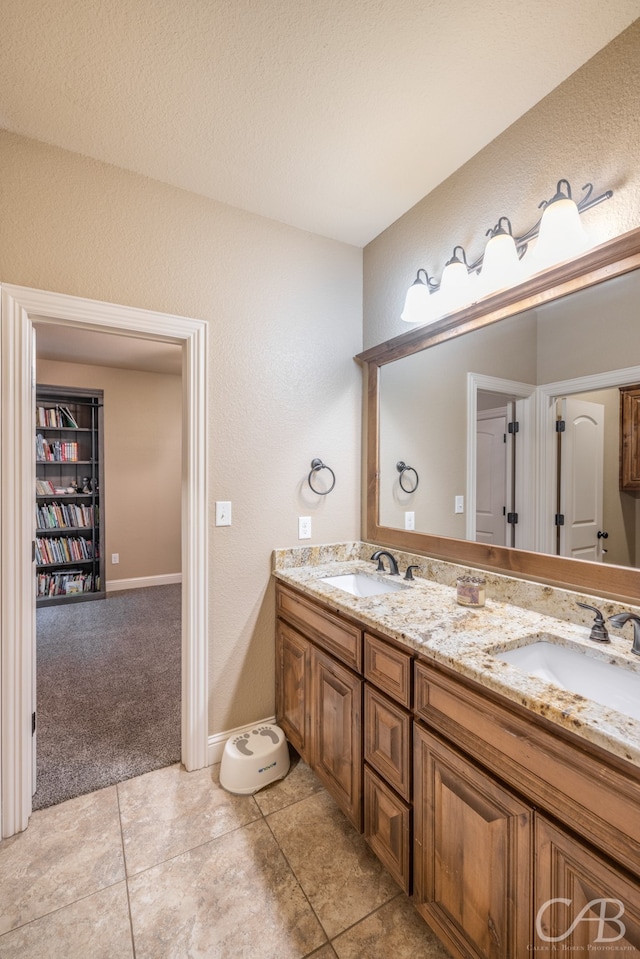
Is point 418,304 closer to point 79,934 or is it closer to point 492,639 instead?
point 492,639

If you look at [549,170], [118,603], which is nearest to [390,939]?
[549,170]

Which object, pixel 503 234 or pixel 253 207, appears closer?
pixel 503 234

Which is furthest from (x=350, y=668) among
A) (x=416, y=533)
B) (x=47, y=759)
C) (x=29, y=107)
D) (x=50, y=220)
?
(x=29, y=107)

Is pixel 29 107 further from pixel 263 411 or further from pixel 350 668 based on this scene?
pixel 350 668

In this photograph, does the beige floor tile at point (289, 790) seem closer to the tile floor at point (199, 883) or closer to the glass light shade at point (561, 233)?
the tile floor at point (199, 883)

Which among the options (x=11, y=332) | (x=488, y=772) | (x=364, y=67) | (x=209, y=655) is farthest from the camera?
(x=209, y=655)

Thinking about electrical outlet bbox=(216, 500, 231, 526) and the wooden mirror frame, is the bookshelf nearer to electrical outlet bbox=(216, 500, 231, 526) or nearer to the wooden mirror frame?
electrical outlet bbox=(216, 500, 231, 526)

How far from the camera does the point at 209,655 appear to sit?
76.3 inches

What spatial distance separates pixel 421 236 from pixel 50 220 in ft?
5.14

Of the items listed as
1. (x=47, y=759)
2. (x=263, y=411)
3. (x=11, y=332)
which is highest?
(x=11, y=332)

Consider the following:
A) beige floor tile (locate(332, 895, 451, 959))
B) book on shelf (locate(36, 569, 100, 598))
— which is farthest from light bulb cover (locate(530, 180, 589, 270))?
book on shelf (locate(36, 569, 100, 598))

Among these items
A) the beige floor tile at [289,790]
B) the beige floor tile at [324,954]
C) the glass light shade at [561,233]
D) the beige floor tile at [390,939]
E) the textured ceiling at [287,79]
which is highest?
the textured ceiling at [287,79]

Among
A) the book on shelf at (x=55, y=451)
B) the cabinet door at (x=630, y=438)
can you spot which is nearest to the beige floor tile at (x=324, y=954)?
the cabinet door at (x=630, y=438)

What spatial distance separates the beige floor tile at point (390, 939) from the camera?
45.9 inches
